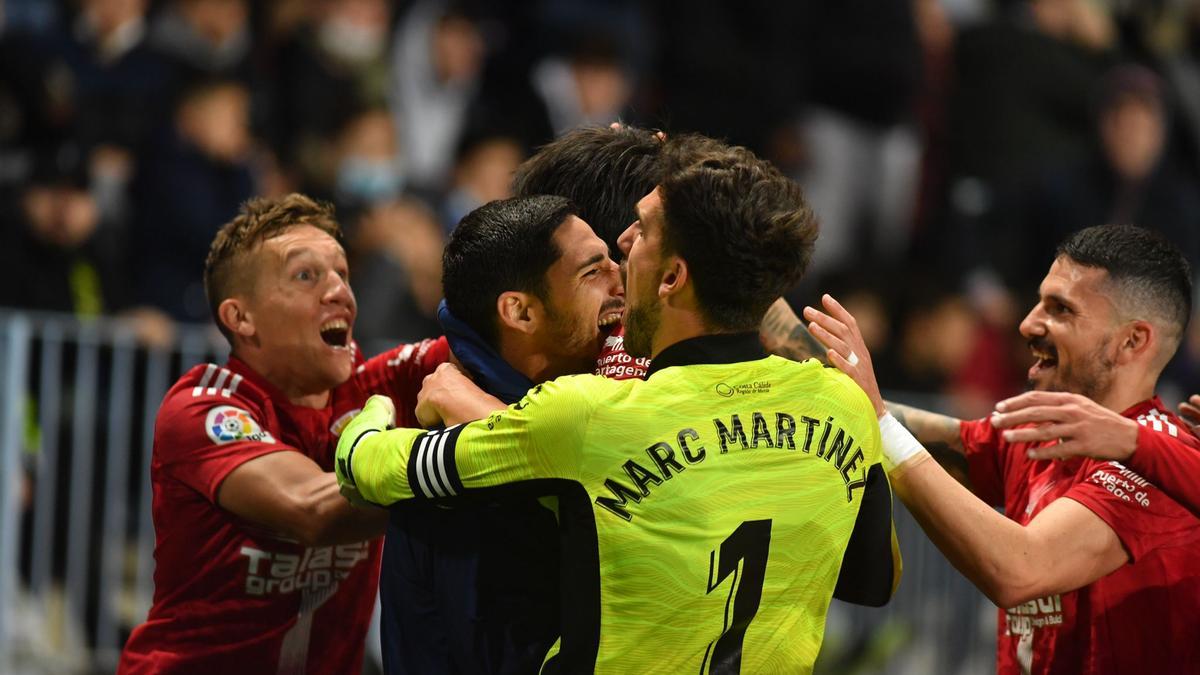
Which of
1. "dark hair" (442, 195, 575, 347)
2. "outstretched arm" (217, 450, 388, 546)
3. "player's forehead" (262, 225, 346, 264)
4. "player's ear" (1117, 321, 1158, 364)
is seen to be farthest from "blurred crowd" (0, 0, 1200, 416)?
"player's ear" (1117, 321, 1158, 364)

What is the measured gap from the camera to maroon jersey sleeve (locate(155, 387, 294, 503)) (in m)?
4.48

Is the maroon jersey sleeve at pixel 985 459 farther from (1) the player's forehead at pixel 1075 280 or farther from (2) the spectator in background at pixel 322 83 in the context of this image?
(2) the spectator in background at pixel 322 83

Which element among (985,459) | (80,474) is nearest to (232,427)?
(985,459)

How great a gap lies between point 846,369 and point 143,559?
15.2 ft

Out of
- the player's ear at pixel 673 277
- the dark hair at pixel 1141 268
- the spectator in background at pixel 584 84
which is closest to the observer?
the player's ear at pixel 673 277

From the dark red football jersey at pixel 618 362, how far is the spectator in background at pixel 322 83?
550cm

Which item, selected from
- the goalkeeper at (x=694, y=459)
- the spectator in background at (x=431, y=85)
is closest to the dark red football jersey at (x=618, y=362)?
the goalkeeper at (x=694, y=459)

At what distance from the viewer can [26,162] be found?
8562 millimetres

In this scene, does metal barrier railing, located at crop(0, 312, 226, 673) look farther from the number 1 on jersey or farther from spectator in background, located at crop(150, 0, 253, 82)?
the number 1 on jersey

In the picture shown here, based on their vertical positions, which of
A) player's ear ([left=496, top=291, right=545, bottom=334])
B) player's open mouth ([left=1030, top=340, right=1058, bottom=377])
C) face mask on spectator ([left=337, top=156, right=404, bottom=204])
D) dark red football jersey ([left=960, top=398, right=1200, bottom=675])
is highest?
face mask on spectator ([left=337, top=156, right=404, bottom=204])

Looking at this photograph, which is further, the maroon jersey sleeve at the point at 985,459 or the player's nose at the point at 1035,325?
the maroon jersey sleeve at the point at 985,459

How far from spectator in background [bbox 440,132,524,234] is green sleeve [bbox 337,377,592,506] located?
18.9 ft

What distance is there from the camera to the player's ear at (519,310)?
12.7 ft

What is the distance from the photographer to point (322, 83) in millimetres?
9578
